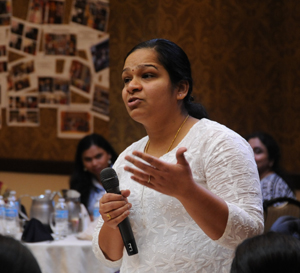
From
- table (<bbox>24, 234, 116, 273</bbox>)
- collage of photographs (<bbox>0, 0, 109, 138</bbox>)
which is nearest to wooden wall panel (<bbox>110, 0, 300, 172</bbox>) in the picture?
collage of photographs (<bbox>0, 0, 109, 138</bbox>)

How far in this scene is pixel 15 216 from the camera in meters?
3.32

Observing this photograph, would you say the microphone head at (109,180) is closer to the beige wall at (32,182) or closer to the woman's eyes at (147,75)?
the woman's eyes at (147,75)

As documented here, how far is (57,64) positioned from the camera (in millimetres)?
5359

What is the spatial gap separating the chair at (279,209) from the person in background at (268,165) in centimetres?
61

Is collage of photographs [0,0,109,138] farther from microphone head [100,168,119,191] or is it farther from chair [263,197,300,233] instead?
microphone head [100,168,119,191]

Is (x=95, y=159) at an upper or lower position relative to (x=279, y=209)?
lower

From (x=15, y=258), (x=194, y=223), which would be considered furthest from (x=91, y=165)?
(x=15, y=258)

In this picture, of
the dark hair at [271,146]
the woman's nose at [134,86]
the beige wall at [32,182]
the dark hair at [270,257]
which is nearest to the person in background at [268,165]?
the dark hair at [271,146]

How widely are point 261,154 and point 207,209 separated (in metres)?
3.25

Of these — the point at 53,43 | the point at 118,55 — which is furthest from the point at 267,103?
the point at 53,43

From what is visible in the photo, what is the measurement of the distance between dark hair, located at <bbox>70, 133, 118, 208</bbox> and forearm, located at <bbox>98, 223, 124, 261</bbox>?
234 centimetres

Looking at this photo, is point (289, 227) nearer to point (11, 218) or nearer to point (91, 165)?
→ point (11, 218)

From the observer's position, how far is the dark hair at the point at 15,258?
3.05 ft

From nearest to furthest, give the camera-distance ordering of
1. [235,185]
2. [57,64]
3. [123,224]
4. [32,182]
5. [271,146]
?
[235,185], [123,224], [271,146], [57,64], [32,182]
